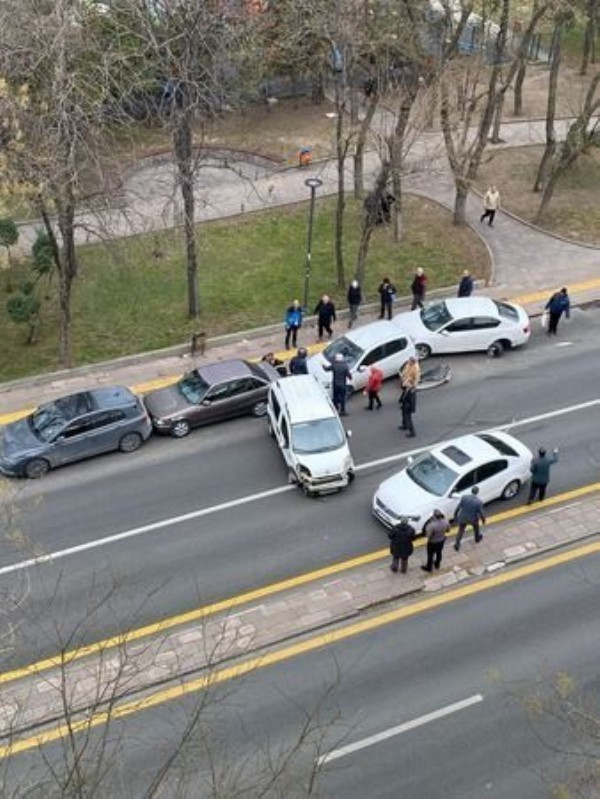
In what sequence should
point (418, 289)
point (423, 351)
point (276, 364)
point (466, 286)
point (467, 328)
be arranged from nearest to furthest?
point (276, 364)
point (467, 328)
point (423, 351)
point (466, 286)
point (418, 289)

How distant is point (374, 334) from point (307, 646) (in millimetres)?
9778

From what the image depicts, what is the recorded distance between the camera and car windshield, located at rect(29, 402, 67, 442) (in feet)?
68.6

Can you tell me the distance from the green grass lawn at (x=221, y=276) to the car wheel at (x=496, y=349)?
177 inches

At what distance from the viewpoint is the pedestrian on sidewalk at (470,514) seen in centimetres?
1781

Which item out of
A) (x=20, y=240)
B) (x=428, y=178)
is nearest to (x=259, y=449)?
(x=20, y=240)

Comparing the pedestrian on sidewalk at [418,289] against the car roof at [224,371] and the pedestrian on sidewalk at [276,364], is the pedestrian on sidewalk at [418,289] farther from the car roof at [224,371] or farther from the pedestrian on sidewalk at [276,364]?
the car roof at [224,371]

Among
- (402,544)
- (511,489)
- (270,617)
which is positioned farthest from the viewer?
(511,489)

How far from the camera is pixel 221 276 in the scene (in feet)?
98.4

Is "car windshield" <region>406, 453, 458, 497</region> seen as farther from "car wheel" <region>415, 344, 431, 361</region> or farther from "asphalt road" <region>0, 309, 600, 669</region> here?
"car wheel" <region>415, 344, 431, 361</region>

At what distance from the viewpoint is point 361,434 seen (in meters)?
22.3

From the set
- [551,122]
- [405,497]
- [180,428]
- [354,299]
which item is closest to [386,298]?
[354,299]

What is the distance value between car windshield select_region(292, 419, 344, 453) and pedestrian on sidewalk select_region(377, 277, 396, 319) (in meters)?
7.07

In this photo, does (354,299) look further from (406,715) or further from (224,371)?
(406,715)

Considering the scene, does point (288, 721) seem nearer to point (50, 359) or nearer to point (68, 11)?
point (50, 359)
